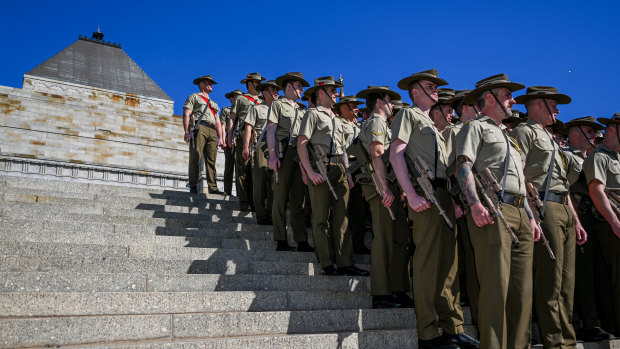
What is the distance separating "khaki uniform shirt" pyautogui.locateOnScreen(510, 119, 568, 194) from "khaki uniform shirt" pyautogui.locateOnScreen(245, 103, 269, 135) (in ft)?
13.1

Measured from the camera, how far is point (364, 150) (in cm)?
548

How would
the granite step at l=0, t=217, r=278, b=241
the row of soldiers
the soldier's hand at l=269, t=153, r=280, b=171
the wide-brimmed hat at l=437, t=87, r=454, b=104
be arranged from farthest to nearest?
the soldier's hand at l=269, t=153, r=280, b=171
the wide-brimmed hat at l=437, t=87, r=454, b=104
the granite step at l=0, t=217, r=278, b=241
the row of soldiers

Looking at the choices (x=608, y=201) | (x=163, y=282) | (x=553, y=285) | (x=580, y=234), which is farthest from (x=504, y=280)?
(x=163, y=282)

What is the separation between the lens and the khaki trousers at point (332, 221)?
18.7 feet

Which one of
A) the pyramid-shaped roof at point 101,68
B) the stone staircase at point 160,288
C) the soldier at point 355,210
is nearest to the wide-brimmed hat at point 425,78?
the soldier at point 355,210

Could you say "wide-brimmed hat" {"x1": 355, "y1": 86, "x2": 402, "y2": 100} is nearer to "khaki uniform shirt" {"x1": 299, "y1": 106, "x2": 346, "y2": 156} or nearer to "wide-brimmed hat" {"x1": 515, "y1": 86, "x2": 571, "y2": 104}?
"khaki uniform shirt" {"x1": 299, "y1": 106, "x2": 346, "y2": 156}

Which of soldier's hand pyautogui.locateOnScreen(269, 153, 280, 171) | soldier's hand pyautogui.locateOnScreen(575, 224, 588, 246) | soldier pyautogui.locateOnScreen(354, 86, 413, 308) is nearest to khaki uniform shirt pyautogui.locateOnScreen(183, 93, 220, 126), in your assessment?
soldier's hand pyautogui.locateOnScreen(269, 153, 280, 171)

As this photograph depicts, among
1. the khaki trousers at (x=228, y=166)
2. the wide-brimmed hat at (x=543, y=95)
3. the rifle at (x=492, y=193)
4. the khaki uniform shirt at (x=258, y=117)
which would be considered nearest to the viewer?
the rifle at (x=492, y=193)

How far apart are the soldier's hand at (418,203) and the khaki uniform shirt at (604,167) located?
7.22 feet

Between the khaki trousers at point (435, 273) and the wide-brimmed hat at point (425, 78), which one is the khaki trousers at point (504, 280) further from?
the wide-brimmed hat at point (425, 78)

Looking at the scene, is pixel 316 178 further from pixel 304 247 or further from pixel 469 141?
pixel 469 141

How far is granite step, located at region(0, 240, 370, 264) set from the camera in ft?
16.4

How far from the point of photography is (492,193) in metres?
4.13

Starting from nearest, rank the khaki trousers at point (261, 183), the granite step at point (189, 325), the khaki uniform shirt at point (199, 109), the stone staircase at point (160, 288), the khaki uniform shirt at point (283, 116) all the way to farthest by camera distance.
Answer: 1. the granite step at point (189, 325)
2. the stone staircase at point (160, 288)
3. the khaki uniform shirt at point (283, 116)
4. the khaki trousers at point (261, 183)
5. the khaki uniform shirt at point (199, 109)
